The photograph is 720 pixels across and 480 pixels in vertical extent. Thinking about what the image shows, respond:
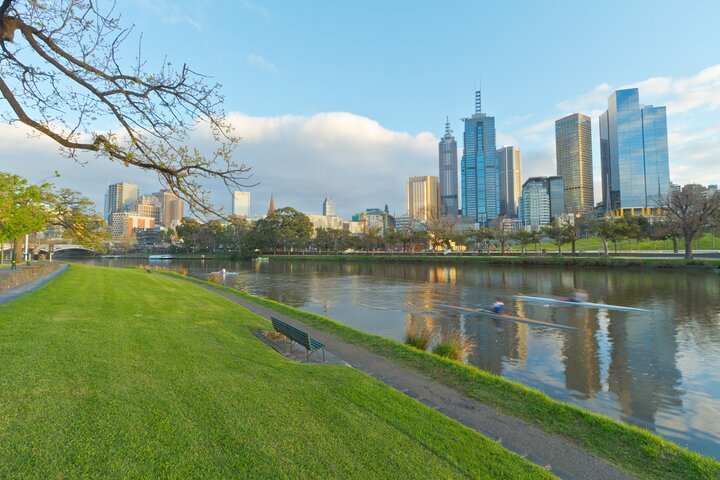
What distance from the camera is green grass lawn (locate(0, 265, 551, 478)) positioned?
376 cm

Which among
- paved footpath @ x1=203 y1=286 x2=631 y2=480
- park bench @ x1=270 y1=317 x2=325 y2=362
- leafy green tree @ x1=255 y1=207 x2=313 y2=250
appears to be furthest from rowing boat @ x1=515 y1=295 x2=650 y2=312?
leafy green tree @ x1=255 y1=207 x2=313 y2=250

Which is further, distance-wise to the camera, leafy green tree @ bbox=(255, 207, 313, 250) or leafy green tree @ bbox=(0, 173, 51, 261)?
leafy green tree @ bbox=(255, 207, 313, 250)

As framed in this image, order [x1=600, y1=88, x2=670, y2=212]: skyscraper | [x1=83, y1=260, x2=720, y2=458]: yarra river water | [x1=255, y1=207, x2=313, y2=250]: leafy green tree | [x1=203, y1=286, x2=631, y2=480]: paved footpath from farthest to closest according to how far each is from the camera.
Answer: [x1=600, y1=88, x2=670, y2=212]: skyscraper < [x1=255, y1=207, x2=313, y2=250]: leafy green tree < [x1=83, y1=260, x2=720, y2=458]: yarra river water < [x1=203, y1=286, x2=631, y2=480]: paved footpath

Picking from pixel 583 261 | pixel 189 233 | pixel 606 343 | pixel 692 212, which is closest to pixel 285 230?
pixel 189 233

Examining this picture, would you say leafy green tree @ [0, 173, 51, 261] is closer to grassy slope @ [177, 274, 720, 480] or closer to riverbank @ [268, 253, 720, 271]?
grassy slope @ [177, 274, 720, 480]

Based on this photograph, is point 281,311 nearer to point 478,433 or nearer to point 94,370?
point 94,370

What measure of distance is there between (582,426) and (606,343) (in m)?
8.94

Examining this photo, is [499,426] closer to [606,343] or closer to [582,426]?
[582,426]

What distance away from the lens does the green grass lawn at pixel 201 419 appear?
3.76m

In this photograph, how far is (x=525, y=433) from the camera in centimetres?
568

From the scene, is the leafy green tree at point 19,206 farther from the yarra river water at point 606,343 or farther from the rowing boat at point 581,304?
the rowing boat at point 581,304

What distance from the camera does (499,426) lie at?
5.89 m

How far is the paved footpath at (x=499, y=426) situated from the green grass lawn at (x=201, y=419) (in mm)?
520

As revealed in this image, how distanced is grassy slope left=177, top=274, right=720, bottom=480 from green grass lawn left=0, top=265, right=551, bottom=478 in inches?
66.5
